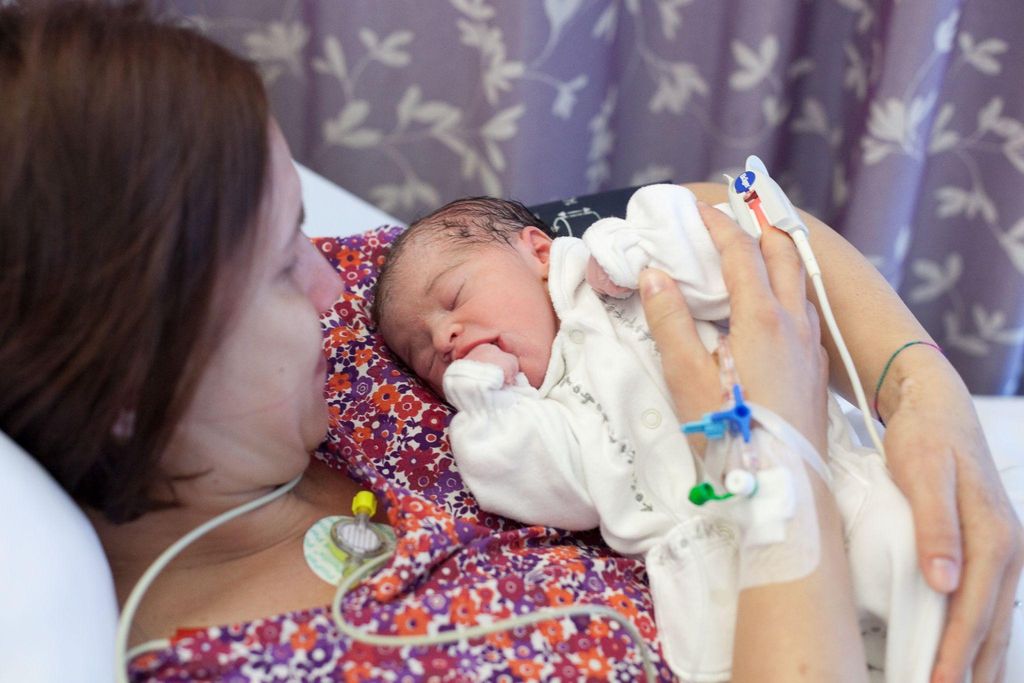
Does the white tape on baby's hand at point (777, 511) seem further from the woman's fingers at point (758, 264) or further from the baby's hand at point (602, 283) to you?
the baby's hand at point (602, 283)

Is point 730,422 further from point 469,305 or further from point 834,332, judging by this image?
point 469,305

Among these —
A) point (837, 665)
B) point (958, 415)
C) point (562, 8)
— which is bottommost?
point (837, 665)

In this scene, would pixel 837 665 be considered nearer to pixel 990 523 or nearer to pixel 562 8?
pixel 990 523

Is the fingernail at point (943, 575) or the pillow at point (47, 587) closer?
the pillow at point (47, 587)

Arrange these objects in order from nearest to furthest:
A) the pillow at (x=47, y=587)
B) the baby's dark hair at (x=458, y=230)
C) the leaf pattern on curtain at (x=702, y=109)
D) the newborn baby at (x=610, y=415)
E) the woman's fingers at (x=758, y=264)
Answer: the pillow at (x=47, y=587)
the newborn baby at (x=610, y=415)
the woman's fingers at (x=758, y=264)
the baby's dark hair at (x=458, y=230)
the leaf pattern on curtain at (x=702, y=109)

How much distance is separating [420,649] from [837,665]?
Result: 0.39 meters

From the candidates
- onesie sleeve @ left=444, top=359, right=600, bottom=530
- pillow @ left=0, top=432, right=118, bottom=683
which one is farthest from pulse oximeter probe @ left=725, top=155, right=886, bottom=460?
pillow @ left=0, top=432, right=118, bottom=683

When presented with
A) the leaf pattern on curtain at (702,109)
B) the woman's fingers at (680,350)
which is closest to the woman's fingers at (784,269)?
the woman's fingers at (680,350)

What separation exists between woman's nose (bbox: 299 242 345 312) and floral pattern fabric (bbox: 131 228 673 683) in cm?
22

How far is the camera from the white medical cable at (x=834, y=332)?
Answer: 1039 millimetres

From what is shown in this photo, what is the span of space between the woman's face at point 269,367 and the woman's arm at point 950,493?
631 mm

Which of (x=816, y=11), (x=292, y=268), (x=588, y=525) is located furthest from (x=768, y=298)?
(x=816, y=11)

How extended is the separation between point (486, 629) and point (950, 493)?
1.55 feet

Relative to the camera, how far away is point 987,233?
2129mm
